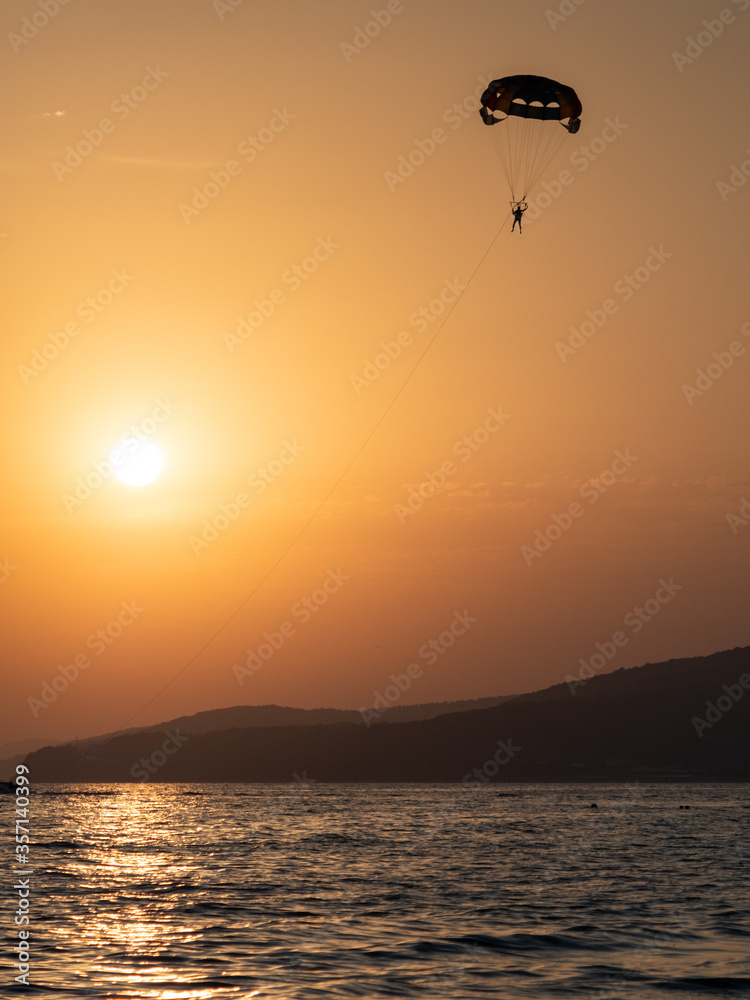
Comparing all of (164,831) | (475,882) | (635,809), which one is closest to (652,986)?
(475,882)

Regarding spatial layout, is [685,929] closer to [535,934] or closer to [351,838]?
[535,934]

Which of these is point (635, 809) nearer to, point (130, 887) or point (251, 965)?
point (130, 887)

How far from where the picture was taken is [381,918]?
106 feet

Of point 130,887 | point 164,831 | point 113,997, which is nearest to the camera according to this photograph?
point 113,997

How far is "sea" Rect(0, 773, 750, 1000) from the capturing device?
2330 centimetres

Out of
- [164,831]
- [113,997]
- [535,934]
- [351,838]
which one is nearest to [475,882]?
[535,934]

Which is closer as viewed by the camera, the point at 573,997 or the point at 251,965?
the point at 573,997

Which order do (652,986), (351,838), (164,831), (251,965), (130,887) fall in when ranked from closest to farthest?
(652,986) < (251,965) < (130,887) < (351,838) < (164,831)

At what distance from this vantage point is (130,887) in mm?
40844

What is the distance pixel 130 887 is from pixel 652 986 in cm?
2415

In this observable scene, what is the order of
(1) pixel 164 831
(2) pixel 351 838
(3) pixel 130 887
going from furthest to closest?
(1) pixel 164 831
(2) pixel 351 838
(3) pixel 130 887

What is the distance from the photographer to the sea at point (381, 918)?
76.4 feet

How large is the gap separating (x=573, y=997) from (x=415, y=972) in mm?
3943

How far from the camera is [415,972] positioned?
79.9 feet
